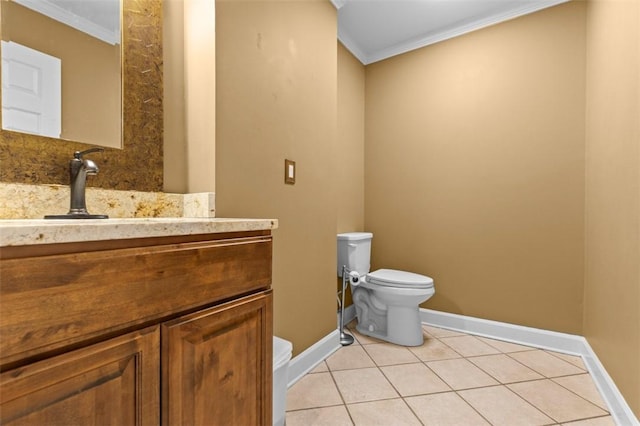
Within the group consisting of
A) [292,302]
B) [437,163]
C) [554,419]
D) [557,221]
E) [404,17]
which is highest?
[404,17]

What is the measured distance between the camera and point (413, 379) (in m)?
1.61

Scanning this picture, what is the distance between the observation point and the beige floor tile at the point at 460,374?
5.16 feet

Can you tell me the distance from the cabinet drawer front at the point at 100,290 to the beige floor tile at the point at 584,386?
186 centimetres

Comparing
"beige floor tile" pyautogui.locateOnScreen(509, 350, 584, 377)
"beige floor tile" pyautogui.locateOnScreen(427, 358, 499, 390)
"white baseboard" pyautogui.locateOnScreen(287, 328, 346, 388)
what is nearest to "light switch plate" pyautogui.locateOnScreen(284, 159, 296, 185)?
"white baseboard" pyautogui.locateOnScreen(287, 328, 346, 388)

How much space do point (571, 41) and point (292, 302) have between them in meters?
2.48

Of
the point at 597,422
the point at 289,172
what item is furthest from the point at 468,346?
the point at 289,172

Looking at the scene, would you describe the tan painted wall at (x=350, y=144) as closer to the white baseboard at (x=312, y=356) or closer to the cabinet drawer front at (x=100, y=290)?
the white baseboard at (x=312, y=356)

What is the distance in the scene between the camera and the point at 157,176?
1164 mm

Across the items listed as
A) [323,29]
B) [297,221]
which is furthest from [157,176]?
[323,29]

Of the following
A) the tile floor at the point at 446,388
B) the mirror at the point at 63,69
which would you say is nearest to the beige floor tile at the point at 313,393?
the tile floor at the point at 446,388

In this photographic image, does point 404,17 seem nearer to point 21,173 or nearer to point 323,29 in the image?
point 323,29

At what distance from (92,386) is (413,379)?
5.08 feet

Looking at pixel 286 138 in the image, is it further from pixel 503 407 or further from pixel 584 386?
pixel 584 386

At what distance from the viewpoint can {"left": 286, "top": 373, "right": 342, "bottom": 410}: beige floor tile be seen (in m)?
1.40
